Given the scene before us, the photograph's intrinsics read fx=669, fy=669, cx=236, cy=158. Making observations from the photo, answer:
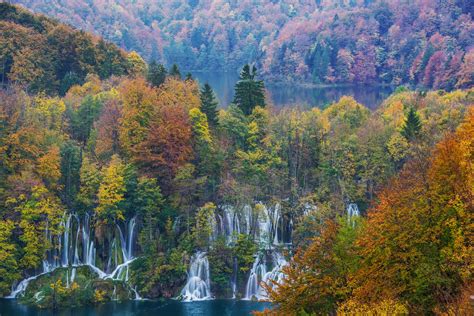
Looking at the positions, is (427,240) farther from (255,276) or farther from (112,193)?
(112,193)

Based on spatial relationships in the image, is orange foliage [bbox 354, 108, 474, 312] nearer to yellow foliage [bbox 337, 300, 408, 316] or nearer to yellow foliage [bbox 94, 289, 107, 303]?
yellow foliage [bbox 337, 300, 408, 316]

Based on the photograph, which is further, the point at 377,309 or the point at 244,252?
the point at 244,252

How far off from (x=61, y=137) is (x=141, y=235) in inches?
423

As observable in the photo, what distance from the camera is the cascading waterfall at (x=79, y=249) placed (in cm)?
4731

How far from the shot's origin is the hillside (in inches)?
2704

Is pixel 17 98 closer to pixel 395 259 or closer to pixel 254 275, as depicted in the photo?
pixel 254 275

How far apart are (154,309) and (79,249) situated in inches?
354

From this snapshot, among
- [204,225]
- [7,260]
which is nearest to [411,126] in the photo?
[204,225]

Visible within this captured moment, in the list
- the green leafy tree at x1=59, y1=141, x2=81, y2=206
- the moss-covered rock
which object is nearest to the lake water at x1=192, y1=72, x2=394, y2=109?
the green leafy tree at x1=59, y1=141, x2=81, y2=206

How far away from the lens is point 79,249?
48.8 meters

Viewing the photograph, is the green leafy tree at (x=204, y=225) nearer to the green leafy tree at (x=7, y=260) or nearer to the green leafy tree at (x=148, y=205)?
the green leafy tree at (x=148, y=205)

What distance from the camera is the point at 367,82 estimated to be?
5487 inches

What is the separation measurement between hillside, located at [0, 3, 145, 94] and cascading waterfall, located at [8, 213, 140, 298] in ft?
77.6

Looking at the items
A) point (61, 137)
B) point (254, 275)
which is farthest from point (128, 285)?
point (61, 137)
